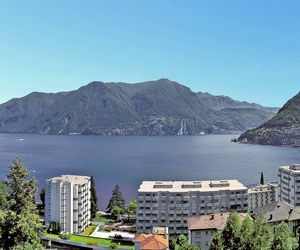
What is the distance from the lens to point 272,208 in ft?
180

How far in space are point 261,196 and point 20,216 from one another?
67631 millimetres

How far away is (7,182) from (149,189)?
170 ft

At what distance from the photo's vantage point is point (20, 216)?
19.1 metres

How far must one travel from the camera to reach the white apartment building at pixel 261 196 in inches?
3089

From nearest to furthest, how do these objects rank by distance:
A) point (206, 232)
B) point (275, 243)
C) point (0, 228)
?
point (0, 228), point (275, 243), point (206, 232)

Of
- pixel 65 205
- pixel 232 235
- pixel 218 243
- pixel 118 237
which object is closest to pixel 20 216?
pixel 218 243

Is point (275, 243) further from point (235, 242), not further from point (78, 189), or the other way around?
point (78, 189)

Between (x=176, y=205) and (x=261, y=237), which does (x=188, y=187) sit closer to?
(x=176, y=205)

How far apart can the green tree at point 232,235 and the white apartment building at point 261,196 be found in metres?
51.8

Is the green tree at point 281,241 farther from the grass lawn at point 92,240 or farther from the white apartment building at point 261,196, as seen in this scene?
the white apartment building at point 261,196

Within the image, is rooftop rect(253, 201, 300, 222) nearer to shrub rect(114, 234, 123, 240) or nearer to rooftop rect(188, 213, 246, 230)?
rooftop rect(188, 213, 246, 230)

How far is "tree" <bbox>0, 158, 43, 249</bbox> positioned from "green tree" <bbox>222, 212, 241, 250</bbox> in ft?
38.9

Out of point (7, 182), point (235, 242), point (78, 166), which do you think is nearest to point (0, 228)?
point (7, 182)

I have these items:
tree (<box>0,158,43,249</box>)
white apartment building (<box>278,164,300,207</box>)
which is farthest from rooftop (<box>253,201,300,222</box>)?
tree (<box>0,158,43,249</box>)
